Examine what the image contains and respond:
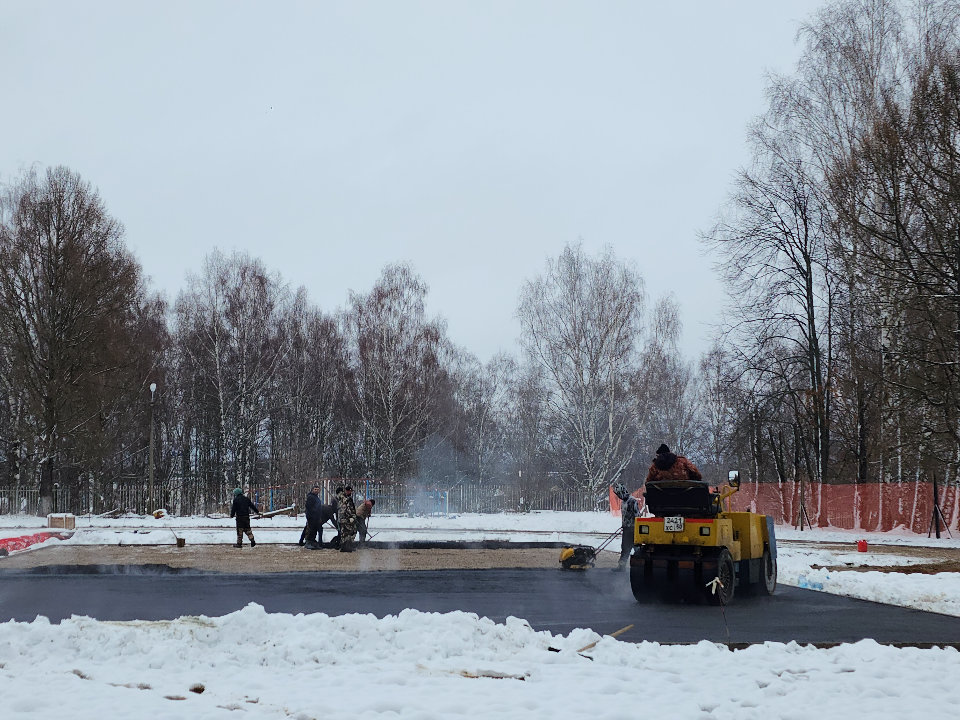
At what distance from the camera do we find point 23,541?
82.5ft

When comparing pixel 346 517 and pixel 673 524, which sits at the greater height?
pixel 673 524

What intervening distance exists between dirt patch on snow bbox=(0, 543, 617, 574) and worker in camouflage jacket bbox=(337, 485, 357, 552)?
1.71 feet

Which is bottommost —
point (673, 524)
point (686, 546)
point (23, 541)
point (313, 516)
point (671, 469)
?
point (23, 541)

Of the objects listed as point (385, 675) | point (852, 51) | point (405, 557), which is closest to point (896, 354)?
point (405, 557)

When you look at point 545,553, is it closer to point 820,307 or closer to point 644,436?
point 820,307

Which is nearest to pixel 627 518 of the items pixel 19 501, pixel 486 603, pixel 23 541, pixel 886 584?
pixel 886 584

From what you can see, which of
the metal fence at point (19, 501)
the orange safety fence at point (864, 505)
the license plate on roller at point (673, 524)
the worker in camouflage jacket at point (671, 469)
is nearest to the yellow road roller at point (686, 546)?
the license plate on roller at point (673, 524)

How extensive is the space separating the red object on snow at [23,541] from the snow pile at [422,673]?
15.6 meters

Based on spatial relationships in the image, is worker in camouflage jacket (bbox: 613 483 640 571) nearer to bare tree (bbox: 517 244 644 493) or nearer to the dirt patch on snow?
the dirt patch on snow

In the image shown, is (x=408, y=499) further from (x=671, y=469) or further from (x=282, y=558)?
(x=671, y=469)

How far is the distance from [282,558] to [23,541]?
27.3 feet

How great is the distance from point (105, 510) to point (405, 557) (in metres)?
30.0

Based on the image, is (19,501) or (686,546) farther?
(19,501)

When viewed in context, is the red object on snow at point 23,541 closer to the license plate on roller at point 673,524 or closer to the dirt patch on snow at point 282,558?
the dirt patch on snow at point 282,558
